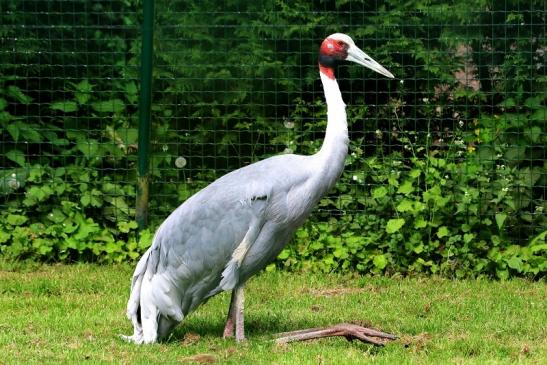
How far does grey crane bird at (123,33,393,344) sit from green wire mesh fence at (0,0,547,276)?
224cm

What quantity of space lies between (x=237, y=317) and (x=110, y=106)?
324cm

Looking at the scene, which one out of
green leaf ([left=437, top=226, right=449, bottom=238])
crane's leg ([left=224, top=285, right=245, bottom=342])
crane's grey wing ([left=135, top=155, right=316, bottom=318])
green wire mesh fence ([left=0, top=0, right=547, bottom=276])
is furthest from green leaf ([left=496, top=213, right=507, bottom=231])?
crane's leg ([left=224, top=285, right=245, bottom=342])

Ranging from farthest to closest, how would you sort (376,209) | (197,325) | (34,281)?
(376,209) < (34,281) < (197,325)

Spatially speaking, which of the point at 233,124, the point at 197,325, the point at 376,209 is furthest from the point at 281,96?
the point at 197,325

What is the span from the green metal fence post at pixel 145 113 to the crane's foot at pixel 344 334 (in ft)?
9.35

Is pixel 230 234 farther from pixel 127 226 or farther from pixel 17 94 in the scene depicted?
pixel 17 94

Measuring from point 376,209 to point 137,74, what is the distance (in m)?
2.20

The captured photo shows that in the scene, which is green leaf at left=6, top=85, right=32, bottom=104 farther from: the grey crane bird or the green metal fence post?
the grey crane bird

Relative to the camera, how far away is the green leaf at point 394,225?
30.1 feet

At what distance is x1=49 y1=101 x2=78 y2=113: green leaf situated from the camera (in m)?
9.80

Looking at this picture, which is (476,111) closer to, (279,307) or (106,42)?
(279,307)

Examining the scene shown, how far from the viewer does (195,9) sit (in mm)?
9570

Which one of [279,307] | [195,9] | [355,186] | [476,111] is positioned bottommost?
[279,307]

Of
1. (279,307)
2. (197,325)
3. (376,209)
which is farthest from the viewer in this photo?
(376,209)
